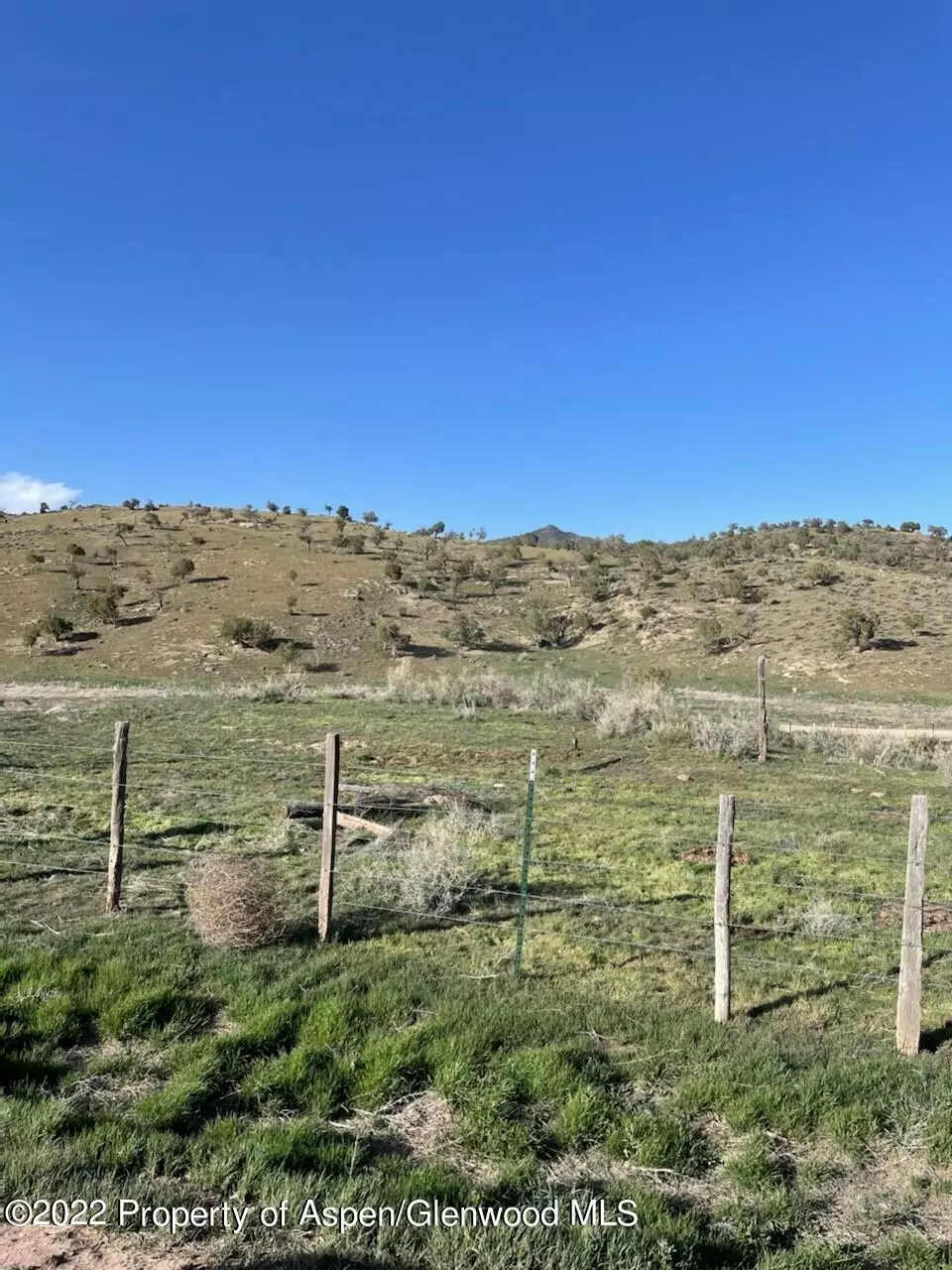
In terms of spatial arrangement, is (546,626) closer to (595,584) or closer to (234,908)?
(595,584)

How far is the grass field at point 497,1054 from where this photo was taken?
12.4 feet

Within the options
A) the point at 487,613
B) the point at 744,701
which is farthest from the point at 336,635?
the point at 744,701

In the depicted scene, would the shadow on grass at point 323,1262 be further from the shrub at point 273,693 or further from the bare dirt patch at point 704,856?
the shrub at point 273,693

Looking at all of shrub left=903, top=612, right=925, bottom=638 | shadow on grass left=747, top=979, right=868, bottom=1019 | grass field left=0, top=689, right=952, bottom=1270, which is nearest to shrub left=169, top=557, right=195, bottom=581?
shrub left=903, top=612, right=925, bottom=638

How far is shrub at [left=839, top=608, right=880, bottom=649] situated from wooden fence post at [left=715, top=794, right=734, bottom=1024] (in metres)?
34.8

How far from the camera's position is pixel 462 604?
167ft

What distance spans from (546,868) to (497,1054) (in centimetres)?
472

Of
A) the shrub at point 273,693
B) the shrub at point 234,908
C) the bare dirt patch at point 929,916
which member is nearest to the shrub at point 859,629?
the shrub at point 273,693

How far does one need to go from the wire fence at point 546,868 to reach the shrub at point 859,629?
87.5ft

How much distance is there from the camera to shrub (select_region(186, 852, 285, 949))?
22.8 ft

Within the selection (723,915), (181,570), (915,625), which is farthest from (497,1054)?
(181,570)

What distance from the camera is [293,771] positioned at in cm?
1511

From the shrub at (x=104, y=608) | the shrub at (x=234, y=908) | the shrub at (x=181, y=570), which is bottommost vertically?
the shrub at (x=234, y=908)

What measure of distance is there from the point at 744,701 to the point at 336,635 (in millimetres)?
22853
